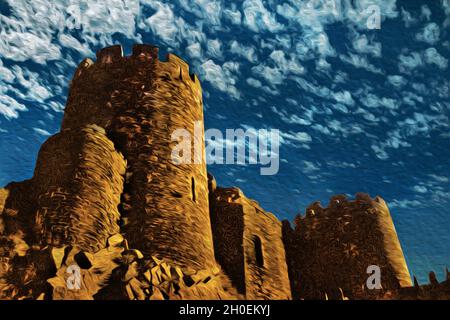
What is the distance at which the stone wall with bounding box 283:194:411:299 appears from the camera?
20469 mm

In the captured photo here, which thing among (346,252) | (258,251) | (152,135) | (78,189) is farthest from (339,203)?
(78,189)

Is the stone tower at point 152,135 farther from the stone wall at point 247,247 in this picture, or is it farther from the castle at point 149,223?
the stone wall at point 247,247

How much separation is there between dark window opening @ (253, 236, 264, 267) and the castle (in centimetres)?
5

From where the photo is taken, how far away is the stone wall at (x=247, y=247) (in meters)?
16.3

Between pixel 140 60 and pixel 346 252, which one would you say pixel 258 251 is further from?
pixel 140 60

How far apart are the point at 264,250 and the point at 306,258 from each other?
170 inches

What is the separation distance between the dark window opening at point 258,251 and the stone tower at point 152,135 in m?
3.19

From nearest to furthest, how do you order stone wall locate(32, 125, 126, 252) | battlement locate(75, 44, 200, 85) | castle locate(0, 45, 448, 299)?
castle locate(0, 45, 448, 299) < stone wall locate(32, 125, 126, 252) < battlement locate(75, 44, 200, 85)

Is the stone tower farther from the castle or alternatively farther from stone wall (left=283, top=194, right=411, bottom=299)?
stone wall (left=283, top=194, right=411, bottom=299)

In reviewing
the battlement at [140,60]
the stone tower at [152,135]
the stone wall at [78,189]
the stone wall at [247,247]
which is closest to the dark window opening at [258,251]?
the stone wall at [247,247]

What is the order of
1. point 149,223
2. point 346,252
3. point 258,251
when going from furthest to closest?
1. point 346,252
2. point 258,251
3. point 149,223

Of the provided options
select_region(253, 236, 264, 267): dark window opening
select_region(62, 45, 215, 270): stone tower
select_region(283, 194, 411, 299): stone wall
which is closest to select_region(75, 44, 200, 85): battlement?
select_region(62, 45, 215, 270): stone tower

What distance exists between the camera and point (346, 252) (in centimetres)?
2172

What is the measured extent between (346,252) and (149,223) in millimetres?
12366
